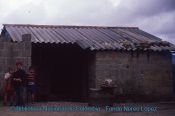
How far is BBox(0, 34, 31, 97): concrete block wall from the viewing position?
511 inches

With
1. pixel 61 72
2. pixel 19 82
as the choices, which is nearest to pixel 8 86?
pixel 19 82

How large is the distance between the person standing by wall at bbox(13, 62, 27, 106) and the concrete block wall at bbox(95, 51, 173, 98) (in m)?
3.30

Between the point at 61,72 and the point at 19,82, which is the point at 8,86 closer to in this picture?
the point at 19,82

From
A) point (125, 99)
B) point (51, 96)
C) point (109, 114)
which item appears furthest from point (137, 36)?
point (109, 114)

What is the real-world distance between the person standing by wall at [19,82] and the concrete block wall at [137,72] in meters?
3.30

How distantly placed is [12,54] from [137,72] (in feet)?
17.1

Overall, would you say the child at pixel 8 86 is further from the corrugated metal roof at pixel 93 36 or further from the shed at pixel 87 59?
the corrugated metal roof at pixel 93 36

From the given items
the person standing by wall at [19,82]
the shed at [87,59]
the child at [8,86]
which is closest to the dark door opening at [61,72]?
the shed at [87,59]

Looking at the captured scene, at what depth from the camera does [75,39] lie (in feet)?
50.6

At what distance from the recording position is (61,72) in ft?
54.8

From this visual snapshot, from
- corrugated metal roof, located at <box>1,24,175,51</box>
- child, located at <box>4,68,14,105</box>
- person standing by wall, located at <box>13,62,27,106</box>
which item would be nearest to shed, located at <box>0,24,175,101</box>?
corrugated metal roof, located at <box>1,24,175,51</box>

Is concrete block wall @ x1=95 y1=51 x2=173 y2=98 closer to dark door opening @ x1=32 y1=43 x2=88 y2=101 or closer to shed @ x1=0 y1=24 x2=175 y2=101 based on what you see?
shed @ x1=0 y1=24 x2=175 y2=101

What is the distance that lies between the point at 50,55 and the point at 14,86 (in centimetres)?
442

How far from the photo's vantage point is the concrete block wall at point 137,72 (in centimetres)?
1434
